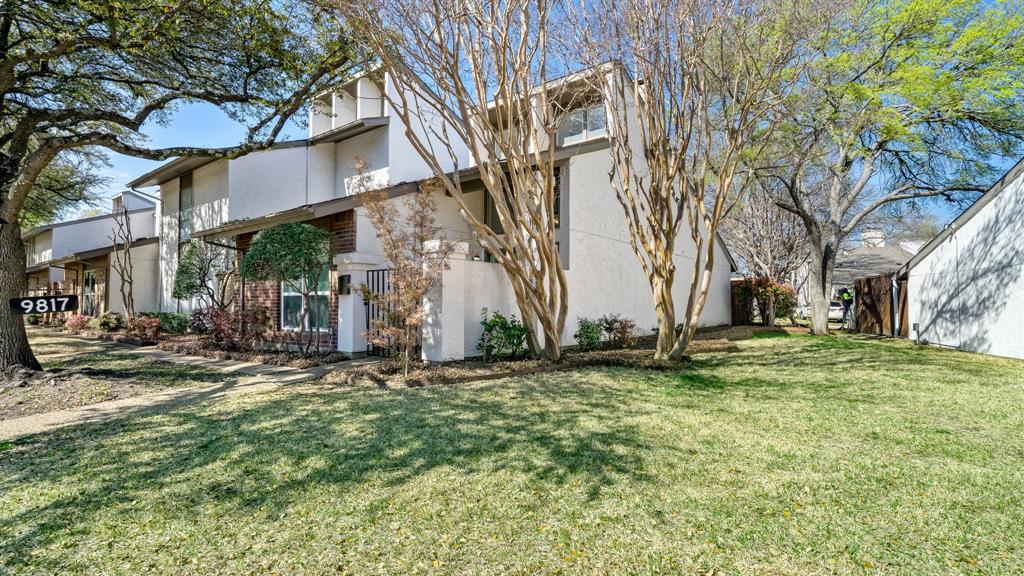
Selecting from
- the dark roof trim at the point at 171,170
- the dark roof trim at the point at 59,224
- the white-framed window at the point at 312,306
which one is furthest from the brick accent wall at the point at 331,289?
the dark roof trim at the point at 59,224

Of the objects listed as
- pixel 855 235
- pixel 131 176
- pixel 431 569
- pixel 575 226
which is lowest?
pixel 431 569

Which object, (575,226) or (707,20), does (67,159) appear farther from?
(707,20)

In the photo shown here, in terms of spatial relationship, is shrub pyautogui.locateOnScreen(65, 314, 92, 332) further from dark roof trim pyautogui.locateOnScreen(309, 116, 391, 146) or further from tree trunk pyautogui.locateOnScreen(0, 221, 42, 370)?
tree trunk pyautogui.locateOnScreen(0, 221, 42, 370)

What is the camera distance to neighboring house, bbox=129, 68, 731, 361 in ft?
32.2

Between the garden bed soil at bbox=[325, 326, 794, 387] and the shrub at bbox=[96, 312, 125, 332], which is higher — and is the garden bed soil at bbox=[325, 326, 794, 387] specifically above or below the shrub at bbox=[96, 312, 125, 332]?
below

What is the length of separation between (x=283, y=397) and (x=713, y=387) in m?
6.02

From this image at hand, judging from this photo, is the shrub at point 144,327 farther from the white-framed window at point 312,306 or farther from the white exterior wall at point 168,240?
the white-framed window at point 312,306

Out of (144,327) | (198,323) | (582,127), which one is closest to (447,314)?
(582,127)

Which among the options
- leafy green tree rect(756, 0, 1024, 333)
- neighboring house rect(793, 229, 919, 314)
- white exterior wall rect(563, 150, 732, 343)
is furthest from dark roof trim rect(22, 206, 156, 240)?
neighboring house rect(793, 229, 919, 314)

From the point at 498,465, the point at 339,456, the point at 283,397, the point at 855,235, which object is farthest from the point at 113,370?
the point at 855,235

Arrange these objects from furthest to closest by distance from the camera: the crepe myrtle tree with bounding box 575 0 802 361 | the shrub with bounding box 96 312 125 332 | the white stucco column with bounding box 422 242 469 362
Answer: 1. the shrub with bounding box 96 312 125 332
2. the white stucco column with bounding box 422 242 469 362
3. the crepe myrtle tree with bounding box 575 0 802 361

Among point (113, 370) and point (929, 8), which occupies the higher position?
point (929, 8)

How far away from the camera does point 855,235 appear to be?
27859mm

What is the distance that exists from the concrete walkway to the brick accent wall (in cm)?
178
